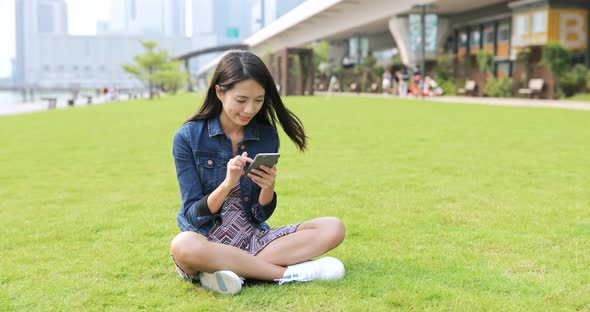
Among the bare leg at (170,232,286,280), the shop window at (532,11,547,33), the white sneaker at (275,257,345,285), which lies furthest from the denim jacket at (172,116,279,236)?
the shop window at (532,11,547,33)

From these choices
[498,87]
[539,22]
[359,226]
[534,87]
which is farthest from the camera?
[498,87]

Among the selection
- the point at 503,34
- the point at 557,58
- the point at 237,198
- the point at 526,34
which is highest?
the point at 503,34

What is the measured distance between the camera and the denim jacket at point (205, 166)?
3387mm

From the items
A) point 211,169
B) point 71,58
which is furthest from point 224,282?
point 71,58

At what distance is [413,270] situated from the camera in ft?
11.9

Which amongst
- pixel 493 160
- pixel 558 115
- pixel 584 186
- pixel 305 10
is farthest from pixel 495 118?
pixel 305 10

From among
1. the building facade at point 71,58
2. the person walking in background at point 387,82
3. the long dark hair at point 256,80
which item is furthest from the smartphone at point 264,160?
the building facade at point 71,58

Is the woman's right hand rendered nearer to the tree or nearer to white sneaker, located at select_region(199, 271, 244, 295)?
white sneaker, located at select_region(199, 271, 244, 295)

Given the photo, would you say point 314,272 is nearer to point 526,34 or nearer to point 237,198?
point 237,198

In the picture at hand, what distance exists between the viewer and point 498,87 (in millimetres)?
32156

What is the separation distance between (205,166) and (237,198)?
252 mm

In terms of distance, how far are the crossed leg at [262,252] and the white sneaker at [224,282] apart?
0.05 metres

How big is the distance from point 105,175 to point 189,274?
486 centimetres

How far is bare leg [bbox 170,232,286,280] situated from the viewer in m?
3.23
